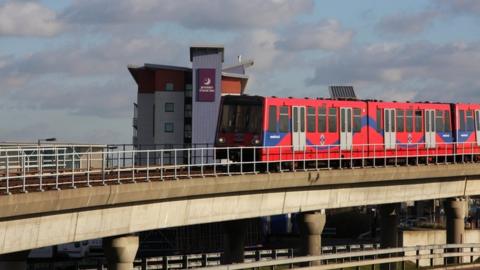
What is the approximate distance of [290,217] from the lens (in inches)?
3465

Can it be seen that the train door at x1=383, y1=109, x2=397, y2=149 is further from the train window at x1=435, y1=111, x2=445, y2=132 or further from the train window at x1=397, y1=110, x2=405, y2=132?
the train window at x1=435, y1=111, x2=445, y2=132

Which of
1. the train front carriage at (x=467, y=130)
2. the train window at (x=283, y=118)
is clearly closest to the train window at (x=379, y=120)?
the train front carriage at (x=467, y=130)

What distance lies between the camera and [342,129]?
5012 cm

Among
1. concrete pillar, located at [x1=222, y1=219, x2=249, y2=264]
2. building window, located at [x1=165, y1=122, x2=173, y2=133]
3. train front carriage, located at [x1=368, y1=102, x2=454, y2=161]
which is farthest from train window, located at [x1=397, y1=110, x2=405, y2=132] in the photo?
building window, located at [x1=165, y1=122, x2=173, y2=133]

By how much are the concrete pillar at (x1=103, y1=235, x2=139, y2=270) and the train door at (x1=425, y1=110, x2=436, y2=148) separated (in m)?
24.0

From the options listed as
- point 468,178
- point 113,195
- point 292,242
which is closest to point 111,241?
point 113,195

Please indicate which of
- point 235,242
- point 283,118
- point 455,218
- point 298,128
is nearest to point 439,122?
point 455,218

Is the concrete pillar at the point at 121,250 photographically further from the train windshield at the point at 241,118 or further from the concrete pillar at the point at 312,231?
the concrete pillar at the point at 312,231

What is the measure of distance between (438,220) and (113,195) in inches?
2461

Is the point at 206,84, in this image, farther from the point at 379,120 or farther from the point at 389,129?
the point at 379,120

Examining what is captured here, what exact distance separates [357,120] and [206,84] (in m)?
65.7

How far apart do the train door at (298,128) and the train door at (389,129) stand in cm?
634

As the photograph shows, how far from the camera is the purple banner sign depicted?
115875 mm

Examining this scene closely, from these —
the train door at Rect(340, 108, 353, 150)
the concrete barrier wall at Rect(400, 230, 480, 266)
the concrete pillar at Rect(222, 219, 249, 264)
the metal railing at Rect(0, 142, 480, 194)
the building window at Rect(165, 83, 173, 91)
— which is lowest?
the concrete barrier wall at Rect(400, 230, 480, 266)
